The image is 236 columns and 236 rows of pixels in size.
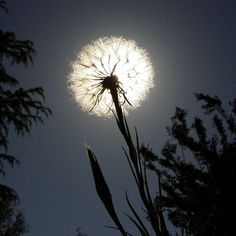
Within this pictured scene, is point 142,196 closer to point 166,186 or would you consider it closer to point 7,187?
point 7,187

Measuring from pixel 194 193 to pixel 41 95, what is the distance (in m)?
4.03

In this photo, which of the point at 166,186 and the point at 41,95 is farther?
the point at 41,95

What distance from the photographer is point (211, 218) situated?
5.57m

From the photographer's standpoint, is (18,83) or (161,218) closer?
(161,218)

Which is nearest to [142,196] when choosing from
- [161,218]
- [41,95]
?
[161,218]

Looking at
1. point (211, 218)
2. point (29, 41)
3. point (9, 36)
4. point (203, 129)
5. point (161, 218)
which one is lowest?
point (161, 218)

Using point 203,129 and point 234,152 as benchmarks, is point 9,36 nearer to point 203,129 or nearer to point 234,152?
point 203,129

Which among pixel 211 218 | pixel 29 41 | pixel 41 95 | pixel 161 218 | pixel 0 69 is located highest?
pixel 29 41

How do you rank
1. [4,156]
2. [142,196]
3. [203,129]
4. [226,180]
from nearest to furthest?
[142,196] → [226,180] → [4,156] → [203,129]

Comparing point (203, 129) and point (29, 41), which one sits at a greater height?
point (29, 41)

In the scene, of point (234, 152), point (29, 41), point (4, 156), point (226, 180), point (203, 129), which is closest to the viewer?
point (226, 180)

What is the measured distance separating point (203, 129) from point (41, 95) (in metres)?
3.80

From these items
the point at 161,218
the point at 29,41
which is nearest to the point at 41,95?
the point at 29,41

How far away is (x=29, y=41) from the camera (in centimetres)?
772
